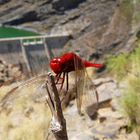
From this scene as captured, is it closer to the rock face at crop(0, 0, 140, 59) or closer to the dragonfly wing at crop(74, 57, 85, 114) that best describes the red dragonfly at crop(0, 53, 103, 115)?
the dragonfly wing at crop(74, 57, 85, 114)

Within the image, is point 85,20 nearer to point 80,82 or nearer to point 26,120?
point 26,120

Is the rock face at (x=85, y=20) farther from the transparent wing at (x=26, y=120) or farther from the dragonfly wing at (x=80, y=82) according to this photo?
the dragonfly wing at (x=80, y=82)

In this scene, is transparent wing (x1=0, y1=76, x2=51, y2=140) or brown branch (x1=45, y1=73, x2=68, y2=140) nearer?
brown branch (x1=45, y1=73, x2=68, y2=140)

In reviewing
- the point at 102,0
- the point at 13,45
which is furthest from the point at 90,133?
the point at 102,0

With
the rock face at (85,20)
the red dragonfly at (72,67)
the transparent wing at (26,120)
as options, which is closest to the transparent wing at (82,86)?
the red dragonfly at (72,67)

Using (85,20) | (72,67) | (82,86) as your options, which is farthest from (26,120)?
(85,20)

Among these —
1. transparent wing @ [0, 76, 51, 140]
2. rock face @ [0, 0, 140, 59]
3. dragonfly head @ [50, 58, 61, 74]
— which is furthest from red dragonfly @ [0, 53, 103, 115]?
rock face @ [0, 0, 140, 59]

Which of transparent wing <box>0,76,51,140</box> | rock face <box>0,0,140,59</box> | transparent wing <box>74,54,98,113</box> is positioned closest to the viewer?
transparent wing <box>74,54,98,113</box>
